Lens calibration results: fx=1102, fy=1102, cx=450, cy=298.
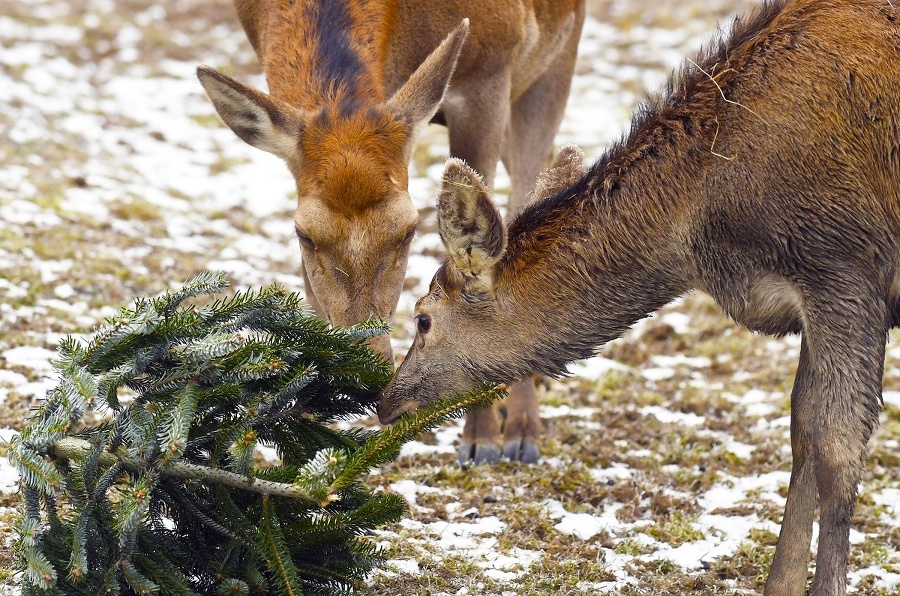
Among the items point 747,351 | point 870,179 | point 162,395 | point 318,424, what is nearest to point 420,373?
point 318,424

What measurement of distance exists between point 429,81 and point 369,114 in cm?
41

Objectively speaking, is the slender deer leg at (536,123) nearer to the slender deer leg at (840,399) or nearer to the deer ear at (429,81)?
the deer ear at (429,81)

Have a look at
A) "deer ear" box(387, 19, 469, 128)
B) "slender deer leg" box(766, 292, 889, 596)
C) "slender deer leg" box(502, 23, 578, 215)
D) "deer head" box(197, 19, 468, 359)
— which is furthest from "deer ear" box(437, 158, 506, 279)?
"slender deer leg" box(502, 23, 578, 215)

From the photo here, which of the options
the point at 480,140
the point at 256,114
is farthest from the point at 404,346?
the point at 256,114

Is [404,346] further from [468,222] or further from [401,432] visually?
[401,432]

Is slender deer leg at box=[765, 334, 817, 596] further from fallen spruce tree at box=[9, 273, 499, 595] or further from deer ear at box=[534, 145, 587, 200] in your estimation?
fallen spruce tree at box=[9, 273, 499, 595]

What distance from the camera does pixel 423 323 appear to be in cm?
498

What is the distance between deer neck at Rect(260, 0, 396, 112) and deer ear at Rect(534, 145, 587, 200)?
38.2 inches

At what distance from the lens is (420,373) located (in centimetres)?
489

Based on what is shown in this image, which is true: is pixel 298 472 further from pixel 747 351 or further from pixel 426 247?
pixel 426 247

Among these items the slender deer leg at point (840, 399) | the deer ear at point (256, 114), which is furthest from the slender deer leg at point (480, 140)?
the slender deer leg at point (840, 399)

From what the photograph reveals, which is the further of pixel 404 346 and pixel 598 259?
pixel 404 346

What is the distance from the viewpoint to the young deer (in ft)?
14.5

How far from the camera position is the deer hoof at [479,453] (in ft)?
21.5
